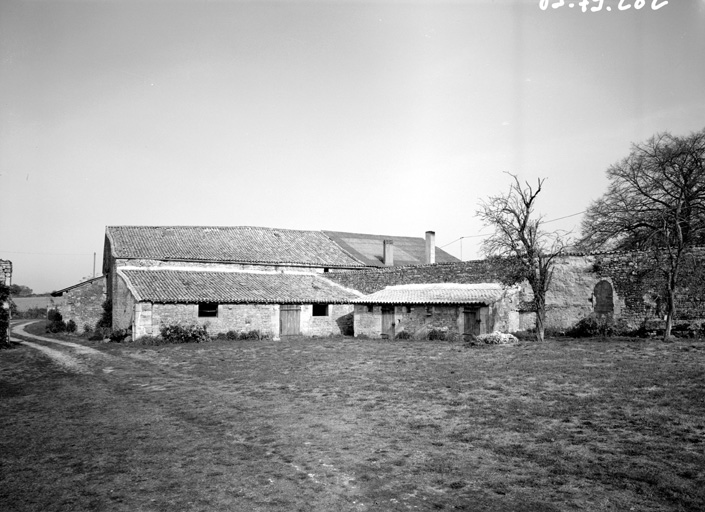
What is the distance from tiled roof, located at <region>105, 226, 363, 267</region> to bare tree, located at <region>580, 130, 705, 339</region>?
16611 millimetres

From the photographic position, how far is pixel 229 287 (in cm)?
2827

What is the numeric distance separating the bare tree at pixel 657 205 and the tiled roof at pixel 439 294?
7.36 meters

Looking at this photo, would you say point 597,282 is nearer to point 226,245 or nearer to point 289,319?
point 289,319

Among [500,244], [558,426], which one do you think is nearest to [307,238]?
[500,244]

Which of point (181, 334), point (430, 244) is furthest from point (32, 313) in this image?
point (430, 244)

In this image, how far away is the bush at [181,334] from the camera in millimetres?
24234

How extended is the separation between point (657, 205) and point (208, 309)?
25531 millimetres

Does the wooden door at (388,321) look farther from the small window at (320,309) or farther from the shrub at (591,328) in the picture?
the shrub at (591,328)

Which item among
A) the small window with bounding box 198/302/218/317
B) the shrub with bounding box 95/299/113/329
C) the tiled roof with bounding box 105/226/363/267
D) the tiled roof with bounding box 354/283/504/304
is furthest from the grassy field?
the shrub with bounding box 95/299/113/329

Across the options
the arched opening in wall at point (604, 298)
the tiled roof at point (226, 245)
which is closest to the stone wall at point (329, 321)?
the tiled roof at point (226, 245)

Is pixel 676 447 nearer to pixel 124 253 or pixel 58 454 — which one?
pixel 58 454

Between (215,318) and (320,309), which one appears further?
(320,309)

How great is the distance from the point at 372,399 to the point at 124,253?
2314 centimetres

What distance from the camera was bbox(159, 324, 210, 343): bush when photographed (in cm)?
2423
